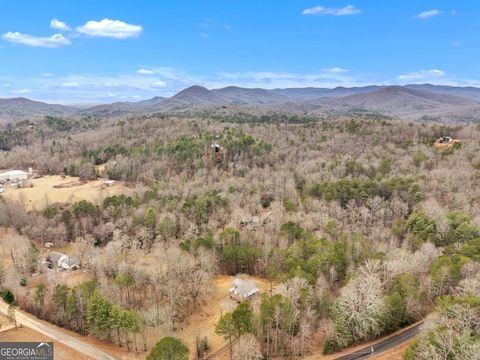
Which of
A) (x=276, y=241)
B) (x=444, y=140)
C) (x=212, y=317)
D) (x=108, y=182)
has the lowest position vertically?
(x=212, y=317)

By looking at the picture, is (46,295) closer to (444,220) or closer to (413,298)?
(413,298)

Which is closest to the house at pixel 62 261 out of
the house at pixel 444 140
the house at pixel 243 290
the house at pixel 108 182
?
the house at pixel 243 290

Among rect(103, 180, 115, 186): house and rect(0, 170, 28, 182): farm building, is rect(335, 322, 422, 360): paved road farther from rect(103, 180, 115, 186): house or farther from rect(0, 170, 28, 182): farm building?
rect(0, 170, 28, 182): farm building

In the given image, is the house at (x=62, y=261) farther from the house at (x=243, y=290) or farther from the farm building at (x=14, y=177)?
the farm building at (x=14, y=177)

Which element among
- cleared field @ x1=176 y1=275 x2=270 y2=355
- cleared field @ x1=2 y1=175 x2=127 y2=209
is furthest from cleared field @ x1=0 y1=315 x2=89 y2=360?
cleared field @ x1=2 y1=175 x2=127 y2=209

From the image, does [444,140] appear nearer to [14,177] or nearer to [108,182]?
[108,182]

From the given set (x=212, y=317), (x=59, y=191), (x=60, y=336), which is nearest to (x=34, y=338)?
(x=60, y=336)
